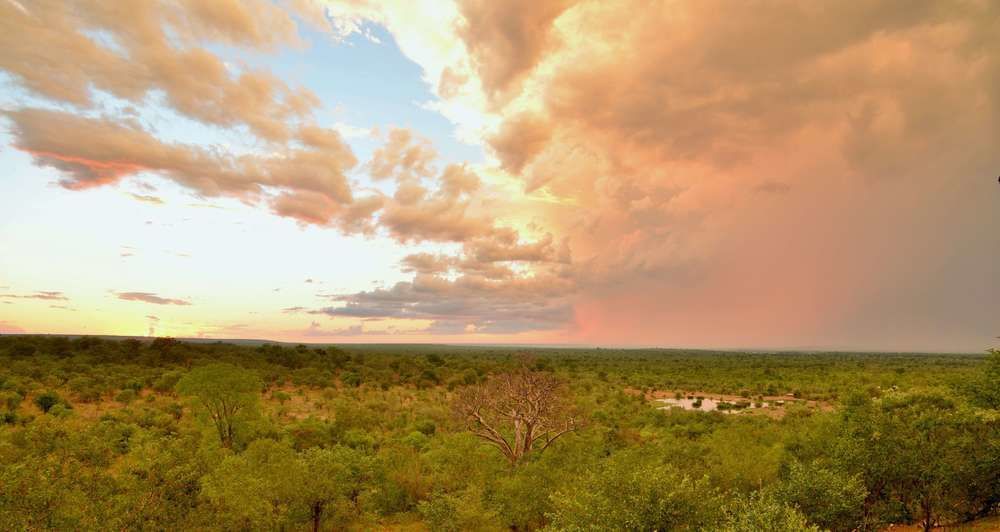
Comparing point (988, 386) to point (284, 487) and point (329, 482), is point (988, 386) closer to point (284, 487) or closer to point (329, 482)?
point (329, 482)

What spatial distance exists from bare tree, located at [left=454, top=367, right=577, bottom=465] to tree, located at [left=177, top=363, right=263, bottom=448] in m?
25.5

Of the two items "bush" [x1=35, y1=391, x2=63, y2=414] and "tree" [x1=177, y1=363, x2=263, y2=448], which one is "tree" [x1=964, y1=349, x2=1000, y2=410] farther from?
"bush" [x1=35, y1=391, x2=63, y2=414]

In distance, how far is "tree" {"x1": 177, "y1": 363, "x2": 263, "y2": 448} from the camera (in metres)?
53.3

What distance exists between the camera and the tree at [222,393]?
2100 inches

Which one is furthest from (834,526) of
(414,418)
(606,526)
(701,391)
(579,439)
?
Result: (701,391)

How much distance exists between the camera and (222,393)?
54.0 m

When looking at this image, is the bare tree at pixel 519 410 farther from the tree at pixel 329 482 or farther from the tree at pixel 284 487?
the tree at pixel 284 487

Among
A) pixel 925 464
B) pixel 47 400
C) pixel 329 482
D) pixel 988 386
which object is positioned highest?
pixel 988 386

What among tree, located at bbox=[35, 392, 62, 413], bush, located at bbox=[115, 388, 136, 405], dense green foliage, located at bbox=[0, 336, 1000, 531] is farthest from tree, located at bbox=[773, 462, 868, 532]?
tree, located at bbox=[35, 392, 62, 413]

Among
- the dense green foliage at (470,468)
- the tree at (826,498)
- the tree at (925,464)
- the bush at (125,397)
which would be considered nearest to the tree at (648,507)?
the dense green foliage at (470,468)

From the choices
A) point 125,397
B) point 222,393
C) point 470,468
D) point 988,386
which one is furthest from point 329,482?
point 125,397

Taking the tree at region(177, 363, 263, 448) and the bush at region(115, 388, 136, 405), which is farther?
the bush at region(115, 388, 136, 405)

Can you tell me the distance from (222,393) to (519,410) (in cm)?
3386

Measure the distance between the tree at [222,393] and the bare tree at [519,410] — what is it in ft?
83.6
